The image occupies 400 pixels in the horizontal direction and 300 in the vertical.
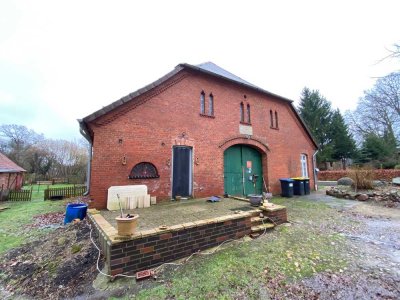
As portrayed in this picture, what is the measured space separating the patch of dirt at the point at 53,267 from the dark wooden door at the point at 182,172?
11.6ft

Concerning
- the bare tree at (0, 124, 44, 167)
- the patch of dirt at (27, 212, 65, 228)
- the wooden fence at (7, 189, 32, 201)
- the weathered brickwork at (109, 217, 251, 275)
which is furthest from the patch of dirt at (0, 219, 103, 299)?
the bare tree at (0, 124, 44, 167)

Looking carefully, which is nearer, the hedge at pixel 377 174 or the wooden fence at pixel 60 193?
the wooden fence at pixel 60 193

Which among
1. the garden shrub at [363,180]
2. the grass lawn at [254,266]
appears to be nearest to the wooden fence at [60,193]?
the grass lawn at [254,266]

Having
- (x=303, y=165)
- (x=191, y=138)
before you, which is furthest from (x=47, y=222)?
(x=303, y=165)

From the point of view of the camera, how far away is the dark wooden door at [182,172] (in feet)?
25.3

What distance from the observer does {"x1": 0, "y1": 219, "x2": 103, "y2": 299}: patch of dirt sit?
294 centimetres

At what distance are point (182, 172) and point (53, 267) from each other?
497 centimetres

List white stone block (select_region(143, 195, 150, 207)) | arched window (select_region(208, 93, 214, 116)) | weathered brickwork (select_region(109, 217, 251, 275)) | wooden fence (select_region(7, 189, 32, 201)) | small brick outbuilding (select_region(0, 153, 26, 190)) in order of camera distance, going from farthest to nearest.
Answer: small brick outbuilding (select_region(0, 153, 26, 190)) → wooden fence (select_region(7, 189, 32, 201)) → arched window (select_region(208, 93, 214, 116)) → white stone block (select_region(143, 195, 150, 207)) → weathered brickwork (select_region(109, 217, 251, 275))


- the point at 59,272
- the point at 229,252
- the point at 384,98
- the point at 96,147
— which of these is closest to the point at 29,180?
the point at 96,147

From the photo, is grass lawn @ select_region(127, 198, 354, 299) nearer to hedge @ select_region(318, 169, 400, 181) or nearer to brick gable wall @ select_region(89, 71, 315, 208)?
brick gable wall @ select_region(89, 71, 315, 208)

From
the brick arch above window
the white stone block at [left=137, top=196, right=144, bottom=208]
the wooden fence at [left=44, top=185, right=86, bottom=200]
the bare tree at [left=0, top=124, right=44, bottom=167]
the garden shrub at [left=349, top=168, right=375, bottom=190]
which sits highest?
the bare tree at [left=0, top=124, right=44, bottom=167]

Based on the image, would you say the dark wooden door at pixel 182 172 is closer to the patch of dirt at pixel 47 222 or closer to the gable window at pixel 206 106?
the gable window at pixel 206 106

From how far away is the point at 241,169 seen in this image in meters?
9.97

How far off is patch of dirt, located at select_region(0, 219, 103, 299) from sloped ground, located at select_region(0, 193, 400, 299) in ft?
0.05
